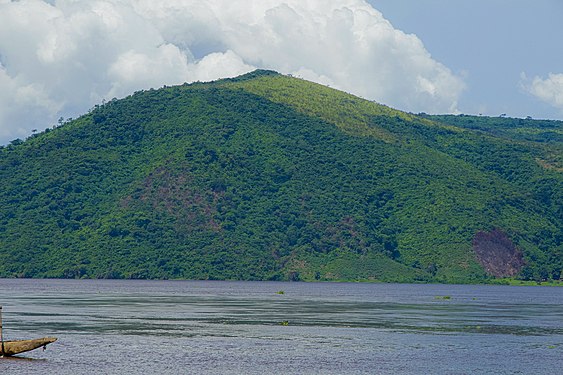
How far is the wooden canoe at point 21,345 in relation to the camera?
260 ft

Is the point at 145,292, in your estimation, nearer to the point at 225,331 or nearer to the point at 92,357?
the point at 225,331

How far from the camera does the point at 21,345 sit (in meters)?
79.6

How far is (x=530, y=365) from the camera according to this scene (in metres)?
80.8

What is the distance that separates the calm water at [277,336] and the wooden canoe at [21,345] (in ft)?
3.09

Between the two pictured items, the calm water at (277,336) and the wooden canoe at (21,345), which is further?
the wooden canoe at (21,345)

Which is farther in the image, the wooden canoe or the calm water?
the wooden canoe

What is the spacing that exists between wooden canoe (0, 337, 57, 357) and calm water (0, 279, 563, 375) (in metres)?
0.94

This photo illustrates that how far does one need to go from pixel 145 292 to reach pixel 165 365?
10472 centimetres

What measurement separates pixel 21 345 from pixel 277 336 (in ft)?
87.5

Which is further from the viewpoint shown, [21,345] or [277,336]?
[277,336]

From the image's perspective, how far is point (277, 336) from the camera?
9694cm

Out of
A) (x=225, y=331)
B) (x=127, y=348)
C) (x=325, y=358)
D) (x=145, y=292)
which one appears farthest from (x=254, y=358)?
(x=145, y=292)

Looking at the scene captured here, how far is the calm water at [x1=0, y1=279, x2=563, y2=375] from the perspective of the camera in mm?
77637

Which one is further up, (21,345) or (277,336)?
(21,345)
